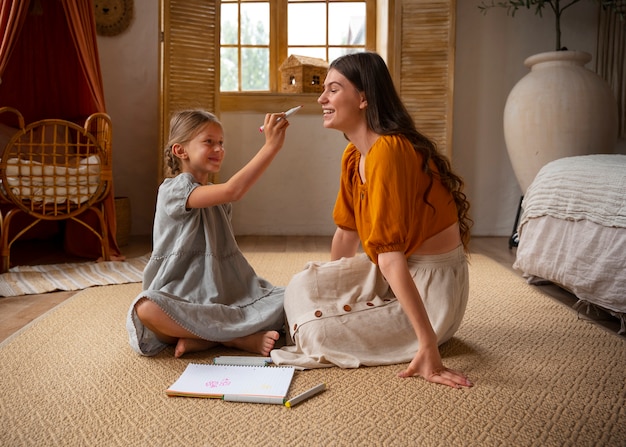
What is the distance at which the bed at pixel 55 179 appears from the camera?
2.65 m

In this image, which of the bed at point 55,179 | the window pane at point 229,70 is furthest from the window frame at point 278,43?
the bed at point 55,179

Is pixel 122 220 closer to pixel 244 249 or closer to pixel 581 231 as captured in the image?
pixel 244 249

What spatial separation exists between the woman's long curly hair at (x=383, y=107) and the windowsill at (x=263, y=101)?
2330mm

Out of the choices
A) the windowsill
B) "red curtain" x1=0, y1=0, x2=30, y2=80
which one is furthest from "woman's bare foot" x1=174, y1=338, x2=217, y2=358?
the windowsill

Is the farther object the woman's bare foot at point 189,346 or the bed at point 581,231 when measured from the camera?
the bed at point 581,231

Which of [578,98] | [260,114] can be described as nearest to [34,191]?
[260,114]

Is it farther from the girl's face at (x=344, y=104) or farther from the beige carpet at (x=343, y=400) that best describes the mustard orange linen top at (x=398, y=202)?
the beige carpet at (x=343, y=400)

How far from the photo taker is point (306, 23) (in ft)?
13.2

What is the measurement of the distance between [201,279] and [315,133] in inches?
92.9

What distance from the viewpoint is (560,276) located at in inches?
82.7

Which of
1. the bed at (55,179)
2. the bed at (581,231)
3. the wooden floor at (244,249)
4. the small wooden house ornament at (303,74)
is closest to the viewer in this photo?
the bed at (581,231)

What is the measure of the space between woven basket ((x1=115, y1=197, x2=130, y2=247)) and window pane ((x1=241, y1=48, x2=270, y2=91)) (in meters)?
1.16

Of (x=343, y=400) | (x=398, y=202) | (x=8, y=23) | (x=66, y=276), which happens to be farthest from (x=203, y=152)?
(x=8, y=23)

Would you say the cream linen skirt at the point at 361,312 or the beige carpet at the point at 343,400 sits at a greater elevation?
the cream linen skirt at the point at 361,312
